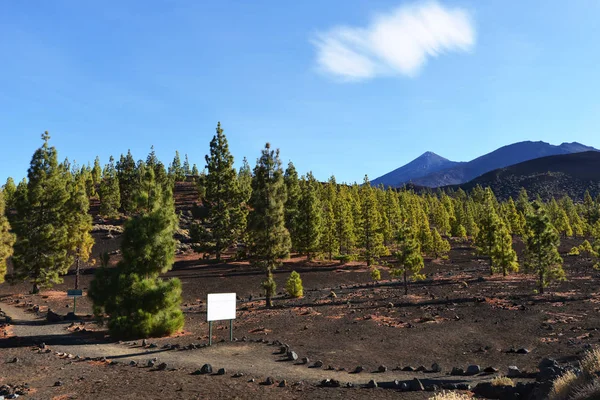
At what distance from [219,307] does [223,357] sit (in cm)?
325

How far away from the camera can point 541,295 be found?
3194 cm

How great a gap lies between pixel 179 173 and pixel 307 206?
9546 cm

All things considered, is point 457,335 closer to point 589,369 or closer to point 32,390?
point 589,369

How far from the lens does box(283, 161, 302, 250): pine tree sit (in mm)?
59369

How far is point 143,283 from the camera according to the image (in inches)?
Answer: 758

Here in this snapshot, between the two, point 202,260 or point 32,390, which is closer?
point 32,390

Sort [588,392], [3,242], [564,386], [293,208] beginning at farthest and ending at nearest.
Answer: [293,208] < [3,242] < [564,386] < [588,392]

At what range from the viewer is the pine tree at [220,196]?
178ft

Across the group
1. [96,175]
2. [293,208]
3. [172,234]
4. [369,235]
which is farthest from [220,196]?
[96,175]

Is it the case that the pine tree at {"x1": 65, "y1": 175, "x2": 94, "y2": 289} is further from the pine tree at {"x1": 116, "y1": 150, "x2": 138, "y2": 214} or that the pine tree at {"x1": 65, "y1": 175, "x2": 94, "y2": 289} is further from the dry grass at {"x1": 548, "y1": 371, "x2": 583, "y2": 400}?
the pine tree at {"x1": 116, "y1": 150, "x2": 138, "y2": 214}

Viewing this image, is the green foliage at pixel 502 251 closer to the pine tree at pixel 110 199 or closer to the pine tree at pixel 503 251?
the pine tree at pixel 503 251

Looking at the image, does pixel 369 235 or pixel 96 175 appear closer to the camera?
pixel 369 235

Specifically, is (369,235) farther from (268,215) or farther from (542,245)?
(268,215)

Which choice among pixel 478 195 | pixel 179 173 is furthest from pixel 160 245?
pixel 478 195
